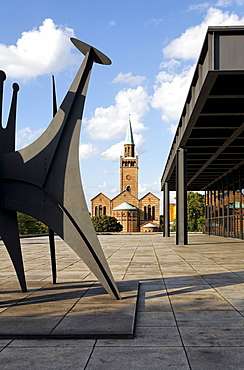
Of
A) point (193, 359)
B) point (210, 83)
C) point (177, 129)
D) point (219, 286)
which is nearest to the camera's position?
point (193, 359)

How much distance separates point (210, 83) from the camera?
1255cm

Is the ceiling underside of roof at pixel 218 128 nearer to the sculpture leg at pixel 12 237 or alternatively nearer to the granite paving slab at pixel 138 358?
the sculpture leg at pixel 12 237

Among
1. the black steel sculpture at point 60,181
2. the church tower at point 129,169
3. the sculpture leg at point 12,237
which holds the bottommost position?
the sculpture leg at point 12,237

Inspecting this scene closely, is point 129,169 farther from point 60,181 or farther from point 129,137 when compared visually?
point 60,181

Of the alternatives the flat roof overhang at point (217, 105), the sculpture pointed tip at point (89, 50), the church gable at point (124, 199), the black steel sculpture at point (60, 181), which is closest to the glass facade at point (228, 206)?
the flat roof overhang at point (217, 105)

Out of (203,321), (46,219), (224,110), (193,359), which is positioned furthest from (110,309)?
(224,110)

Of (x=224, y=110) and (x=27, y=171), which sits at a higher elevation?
(x=224, y=110)

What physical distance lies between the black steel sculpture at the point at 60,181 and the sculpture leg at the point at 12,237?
0.7 inches

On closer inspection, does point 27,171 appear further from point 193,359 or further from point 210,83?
point 210,83

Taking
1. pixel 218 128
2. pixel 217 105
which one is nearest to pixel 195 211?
pixel 218 128

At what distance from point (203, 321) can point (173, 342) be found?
3.38 ft

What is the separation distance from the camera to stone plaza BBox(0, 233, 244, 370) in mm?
3967

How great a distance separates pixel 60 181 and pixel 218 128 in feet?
41.2

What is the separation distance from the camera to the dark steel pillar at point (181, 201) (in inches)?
889
